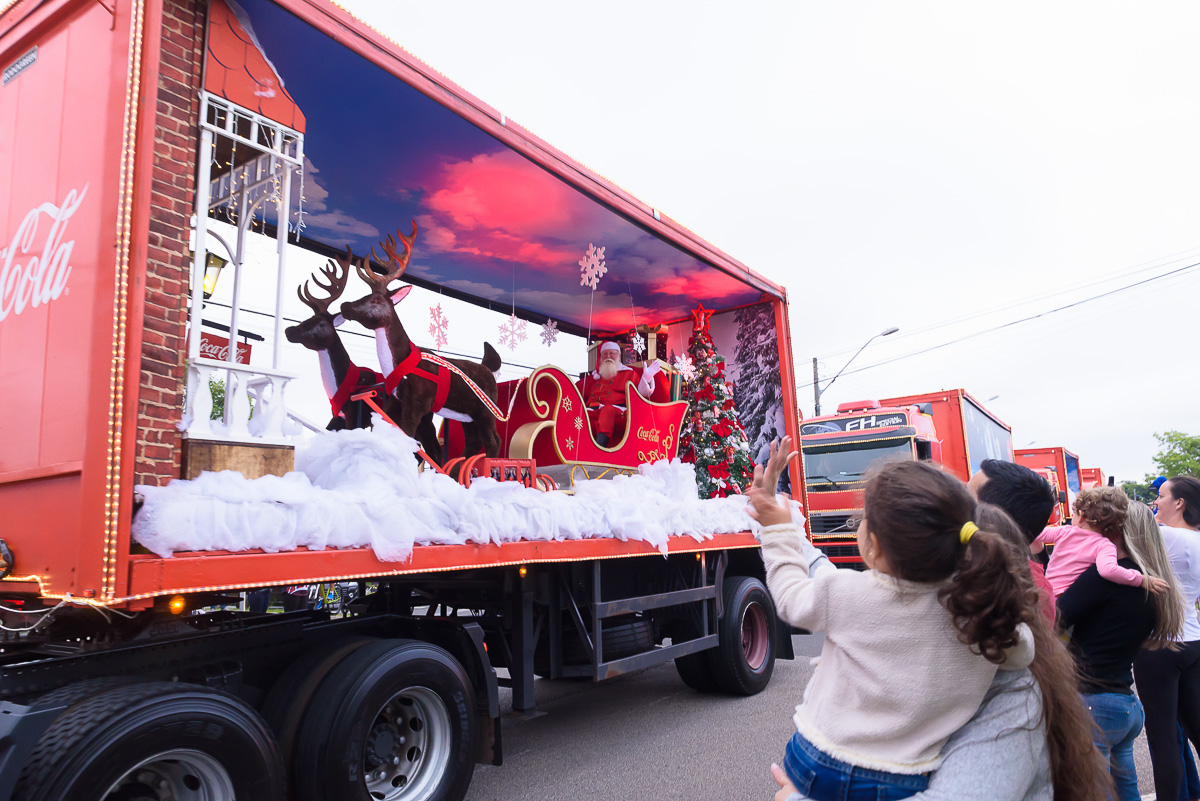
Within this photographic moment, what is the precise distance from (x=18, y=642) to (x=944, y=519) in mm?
3887

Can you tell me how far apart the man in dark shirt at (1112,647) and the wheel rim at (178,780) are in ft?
10.1

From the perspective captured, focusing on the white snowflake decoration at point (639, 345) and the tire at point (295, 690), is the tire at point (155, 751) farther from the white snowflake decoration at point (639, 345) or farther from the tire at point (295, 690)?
the white snowflake decoration at point (639, 345)

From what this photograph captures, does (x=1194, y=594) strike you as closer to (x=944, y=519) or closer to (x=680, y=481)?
(x=944, y=519)

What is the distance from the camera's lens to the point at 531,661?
183 inches

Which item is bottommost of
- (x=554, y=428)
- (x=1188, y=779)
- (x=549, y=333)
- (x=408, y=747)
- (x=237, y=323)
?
(x=1188, y=779)

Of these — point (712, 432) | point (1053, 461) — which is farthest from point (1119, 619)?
point (1053, 461)

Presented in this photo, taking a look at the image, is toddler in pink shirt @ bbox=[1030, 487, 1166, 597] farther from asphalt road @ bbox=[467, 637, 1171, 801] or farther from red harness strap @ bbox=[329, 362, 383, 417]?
red harness strap @ bbox=[329, 362, 383, 417]

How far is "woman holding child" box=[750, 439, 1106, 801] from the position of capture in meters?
1.48

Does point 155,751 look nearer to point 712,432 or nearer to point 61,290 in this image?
point 61,290

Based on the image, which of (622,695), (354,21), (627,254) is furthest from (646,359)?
(354,21)

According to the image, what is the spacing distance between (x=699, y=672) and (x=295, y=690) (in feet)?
13.3

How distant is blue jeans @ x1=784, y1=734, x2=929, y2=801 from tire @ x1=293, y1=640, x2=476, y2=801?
2.24 m

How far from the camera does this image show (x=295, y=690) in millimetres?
3299

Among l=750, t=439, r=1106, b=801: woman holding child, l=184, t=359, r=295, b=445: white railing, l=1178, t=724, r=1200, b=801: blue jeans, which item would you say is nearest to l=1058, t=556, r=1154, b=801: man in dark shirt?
l=1178, t=724, r=1200, b=801: blue jeans
